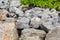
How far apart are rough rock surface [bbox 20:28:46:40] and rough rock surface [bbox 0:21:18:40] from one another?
14cm

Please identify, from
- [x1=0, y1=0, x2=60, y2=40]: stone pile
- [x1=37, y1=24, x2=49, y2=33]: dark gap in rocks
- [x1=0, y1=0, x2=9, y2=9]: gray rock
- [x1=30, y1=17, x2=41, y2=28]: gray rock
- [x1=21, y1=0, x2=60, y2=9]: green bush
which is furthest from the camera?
[x1=21, y1=0, x2=60, y2=9]: green bush

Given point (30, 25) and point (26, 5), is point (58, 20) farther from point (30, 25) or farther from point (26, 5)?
point (26, 5)

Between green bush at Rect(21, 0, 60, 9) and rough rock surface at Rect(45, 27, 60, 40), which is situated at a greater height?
green bush at Rect(21, 0, 60, 9)

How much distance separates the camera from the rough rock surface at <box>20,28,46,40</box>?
12.8 feet

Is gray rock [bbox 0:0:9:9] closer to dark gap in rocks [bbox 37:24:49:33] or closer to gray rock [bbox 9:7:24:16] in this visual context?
gray rock [bbox 9:7:24:16]

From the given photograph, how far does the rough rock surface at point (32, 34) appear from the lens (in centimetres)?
390

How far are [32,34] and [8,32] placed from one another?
43 centimetres

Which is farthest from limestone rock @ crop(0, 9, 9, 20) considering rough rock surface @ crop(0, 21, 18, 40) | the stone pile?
rough rock surface @ crop(0, 21, 18, 40)

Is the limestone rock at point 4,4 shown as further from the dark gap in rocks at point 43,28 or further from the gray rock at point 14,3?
the dark gap in rocks at point 43,28

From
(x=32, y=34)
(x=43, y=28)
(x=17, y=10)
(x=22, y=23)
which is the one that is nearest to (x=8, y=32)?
(x=32, y=34)

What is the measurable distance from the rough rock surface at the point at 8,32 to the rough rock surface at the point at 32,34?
144 millimetres

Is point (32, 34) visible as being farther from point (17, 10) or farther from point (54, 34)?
point (17, 10)

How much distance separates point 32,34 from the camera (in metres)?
4.01

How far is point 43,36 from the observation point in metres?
3.99
